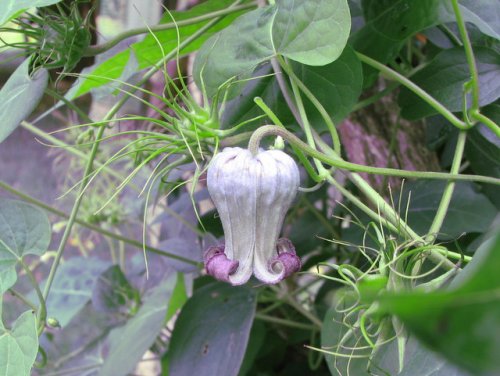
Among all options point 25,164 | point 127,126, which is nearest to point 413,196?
point 127,126

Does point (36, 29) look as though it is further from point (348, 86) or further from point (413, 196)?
point (413, 196)

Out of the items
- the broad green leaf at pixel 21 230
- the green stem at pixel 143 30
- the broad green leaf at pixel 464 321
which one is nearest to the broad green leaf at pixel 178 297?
the broad green leaf at pixel 21 230

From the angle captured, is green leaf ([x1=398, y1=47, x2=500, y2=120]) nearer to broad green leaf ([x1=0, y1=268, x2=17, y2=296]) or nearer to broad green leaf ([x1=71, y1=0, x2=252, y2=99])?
broad green leaf ([x1=71, y1=0, x2=252, y2=99])

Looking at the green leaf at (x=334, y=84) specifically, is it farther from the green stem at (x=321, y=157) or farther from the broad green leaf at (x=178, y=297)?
the broad green leaf at (x=178, y=297)

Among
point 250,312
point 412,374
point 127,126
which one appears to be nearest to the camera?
point 412,374

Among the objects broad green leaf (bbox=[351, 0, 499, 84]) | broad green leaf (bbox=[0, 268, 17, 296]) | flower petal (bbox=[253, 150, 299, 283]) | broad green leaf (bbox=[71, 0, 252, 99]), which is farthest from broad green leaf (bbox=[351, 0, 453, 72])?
broad green leaf (bbox=[0, 268, 17, 296])

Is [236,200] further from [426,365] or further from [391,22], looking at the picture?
[391,22]
